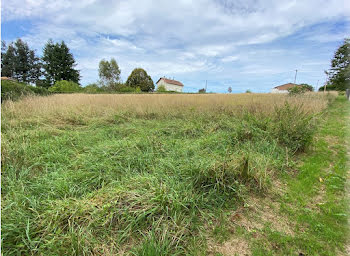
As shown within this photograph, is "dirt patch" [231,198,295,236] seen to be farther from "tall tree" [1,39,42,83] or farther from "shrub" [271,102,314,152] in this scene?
"tall tree" [1,39,42,83]

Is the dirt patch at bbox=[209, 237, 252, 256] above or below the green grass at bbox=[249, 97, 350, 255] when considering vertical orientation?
below

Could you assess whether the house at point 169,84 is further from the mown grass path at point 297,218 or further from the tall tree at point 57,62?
the mown grass path at point 297,218

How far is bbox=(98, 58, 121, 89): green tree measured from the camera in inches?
1087

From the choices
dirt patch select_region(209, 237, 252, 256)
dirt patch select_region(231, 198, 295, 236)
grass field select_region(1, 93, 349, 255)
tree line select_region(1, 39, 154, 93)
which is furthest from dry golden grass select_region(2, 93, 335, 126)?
tree line select_region(1, 39, 154, 93)

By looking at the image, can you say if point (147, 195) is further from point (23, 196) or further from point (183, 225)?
point (23, 196)

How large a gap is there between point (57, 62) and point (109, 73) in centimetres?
765

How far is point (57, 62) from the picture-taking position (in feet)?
76.3

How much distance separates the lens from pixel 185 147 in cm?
281

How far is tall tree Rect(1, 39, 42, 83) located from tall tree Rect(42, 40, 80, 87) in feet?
16.6

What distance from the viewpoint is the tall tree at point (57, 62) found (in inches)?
894

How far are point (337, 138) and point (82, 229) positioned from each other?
17.4 feet

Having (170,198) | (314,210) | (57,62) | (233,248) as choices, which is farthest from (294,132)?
(57,62)

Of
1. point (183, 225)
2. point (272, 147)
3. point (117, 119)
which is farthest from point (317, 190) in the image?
point (117, 119)

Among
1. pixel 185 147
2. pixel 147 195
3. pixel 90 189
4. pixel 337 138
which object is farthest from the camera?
pixel 337 138
